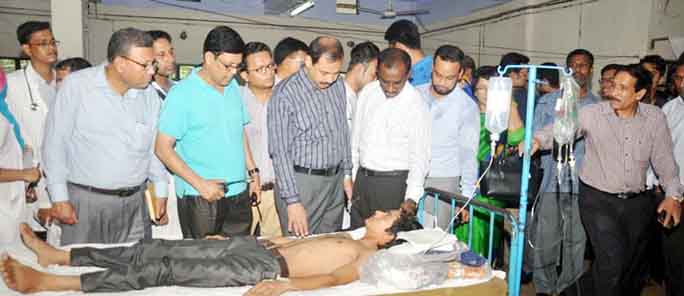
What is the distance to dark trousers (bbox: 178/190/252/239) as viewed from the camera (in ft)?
10.5

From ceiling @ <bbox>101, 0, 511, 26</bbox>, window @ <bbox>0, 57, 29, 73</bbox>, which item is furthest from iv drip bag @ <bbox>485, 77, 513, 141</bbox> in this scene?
window @ <bbox>0, 57, 29, 73</bbox>

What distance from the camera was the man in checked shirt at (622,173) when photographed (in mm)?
3357

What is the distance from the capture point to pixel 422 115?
330 centimetres

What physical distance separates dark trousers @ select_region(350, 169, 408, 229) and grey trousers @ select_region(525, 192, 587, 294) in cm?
104

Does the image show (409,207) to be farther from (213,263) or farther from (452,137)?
(213,263)

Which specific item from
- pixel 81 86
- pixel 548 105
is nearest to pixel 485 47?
pixel 548 105

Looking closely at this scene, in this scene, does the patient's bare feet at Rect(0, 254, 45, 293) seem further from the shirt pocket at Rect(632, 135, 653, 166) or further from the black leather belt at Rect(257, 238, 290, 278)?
the shirt pocket at Rect(632, 135, 653, 166)

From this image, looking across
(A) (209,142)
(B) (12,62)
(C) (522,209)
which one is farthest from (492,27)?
(B) (12,62)

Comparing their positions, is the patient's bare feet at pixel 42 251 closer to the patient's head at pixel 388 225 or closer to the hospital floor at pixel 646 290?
the patient's head at pixel 388 225

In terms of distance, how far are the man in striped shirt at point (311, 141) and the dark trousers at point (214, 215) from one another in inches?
10.8

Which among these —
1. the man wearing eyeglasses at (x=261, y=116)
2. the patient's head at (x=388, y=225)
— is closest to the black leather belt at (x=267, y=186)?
the man wearing eyeglasses at (x=261, y=116)

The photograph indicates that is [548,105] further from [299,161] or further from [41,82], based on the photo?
[41,82]

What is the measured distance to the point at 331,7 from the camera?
14898 millimetres

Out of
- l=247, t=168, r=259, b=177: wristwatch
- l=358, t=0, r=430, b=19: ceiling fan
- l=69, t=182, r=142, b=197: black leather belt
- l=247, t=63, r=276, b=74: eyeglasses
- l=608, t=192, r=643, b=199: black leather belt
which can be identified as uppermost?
l=358, t=0, r=430, b=19: ceiling fan
